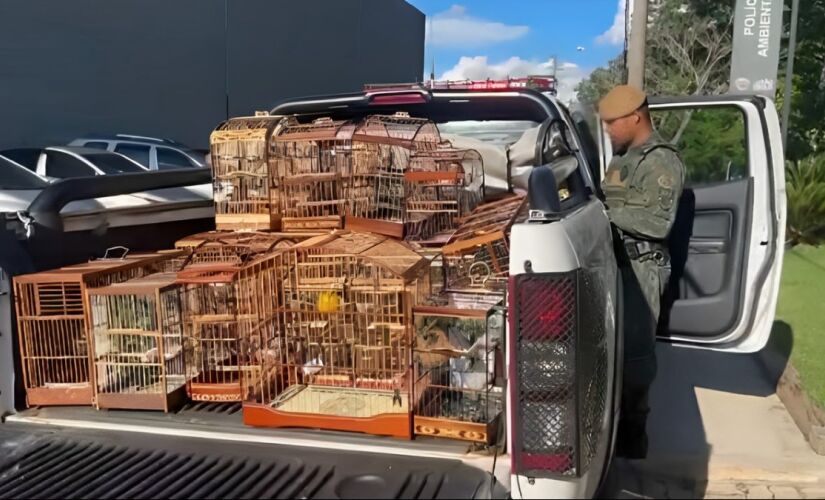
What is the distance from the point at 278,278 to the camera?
3750 mm

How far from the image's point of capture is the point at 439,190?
486 cm

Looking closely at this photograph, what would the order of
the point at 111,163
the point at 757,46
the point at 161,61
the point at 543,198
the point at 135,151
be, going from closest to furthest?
the point at 543,198, the point at 757,46, the point at 111,163, the point at 135,151, the point at 161,61

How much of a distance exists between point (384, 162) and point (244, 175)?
2.84 ft

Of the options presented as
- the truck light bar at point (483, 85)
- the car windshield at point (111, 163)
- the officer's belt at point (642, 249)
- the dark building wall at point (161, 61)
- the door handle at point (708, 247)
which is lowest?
the door handle at point (708, 247)

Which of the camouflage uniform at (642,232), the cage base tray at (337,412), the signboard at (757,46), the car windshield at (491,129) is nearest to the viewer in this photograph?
the cage base tray at (337,412)

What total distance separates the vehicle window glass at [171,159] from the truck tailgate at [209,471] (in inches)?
424

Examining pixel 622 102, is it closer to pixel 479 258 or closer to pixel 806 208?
pixel 479 258

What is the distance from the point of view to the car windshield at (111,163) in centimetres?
1133

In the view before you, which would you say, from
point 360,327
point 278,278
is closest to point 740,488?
point 360,327

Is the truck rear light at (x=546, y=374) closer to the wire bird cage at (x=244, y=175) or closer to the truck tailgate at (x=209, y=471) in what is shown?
the truck tailgate at (x=209, y=471)

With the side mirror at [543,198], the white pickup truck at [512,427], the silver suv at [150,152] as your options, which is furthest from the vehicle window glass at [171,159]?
the side mirror at [543,198]

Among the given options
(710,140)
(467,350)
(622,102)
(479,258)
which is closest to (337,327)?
(467,350)

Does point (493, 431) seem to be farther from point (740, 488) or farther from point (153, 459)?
point (740, 488)

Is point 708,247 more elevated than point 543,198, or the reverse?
point 543,198
